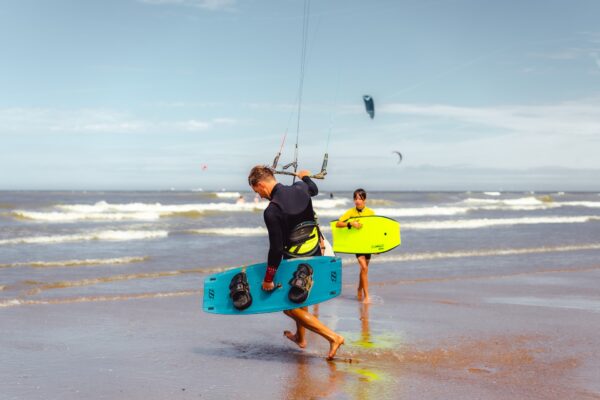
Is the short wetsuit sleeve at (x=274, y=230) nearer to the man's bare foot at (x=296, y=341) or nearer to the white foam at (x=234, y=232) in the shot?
the man's bare foot at (x=296, y=341)

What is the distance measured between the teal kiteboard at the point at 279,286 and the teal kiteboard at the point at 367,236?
3491 mm

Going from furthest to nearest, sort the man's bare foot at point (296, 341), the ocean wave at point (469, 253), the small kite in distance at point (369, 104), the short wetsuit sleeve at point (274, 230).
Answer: the small kite in distance at point (369, 104)
the ocean wave at point (469, 253)
the man's bare foot at point (296, 341)
the short wetsuit sleeve at point (274, 230)

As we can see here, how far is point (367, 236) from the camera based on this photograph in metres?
9.69

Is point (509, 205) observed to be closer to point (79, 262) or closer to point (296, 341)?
point (79, 262)

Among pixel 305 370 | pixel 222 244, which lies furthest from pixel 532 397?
pixel 222 244

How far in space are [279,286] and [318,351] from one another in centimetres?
88

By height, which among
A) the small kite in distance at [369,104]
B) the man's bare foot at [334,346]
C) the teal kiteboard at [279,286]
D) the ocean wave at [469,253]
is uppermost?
the small kite in distance at [369,104]

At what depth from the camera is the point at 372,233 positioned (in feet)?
32.4

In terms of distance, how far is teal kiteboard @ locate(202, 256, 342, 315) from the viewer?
584 centimetres

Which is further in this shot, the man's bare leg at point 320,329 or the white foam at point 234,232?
the white foam at point 234,232

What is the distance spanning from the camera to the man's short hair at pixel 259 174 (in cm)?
551

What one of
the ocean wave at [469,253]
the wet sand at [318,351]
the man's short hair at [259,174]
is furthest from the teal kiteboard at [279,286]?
the ocean wave at [469,253]

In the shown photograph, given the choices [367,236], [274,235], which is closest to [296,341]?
[274,235]

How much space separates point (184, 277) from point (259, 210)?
1290 inches
